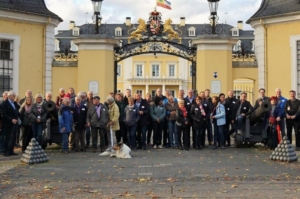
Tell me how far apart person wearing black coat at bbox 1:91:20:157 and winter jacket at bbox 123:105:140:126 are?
3089 mm

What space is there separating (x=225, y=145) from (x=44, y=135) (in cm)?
528

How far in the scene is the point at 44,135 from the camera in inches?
568

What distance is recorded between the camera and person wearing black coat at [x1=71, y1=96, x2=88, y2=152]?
14.4m

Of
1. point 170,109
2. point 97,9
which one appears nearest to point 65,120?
point 170,109

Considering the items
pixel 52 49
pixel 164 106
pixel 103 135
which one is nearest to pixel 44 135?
pixel 103 135

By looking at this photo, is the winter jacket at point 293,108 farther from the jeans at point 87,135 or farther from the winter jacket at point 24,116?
the winter jacket at point 24,116

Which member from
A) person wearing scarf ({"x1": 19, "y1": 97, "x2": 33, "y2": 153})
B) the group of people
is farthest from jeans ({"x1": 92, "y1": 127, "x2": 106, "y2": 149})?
person wearing scarf ({"x1": 19, "y1": 97, "x2": 33, "y2": 153})

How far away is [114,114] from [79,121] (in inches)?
39.0

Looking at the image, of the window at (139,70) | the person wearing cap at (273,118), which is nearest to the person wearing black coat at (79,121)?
the person wearing cap at (273,118)

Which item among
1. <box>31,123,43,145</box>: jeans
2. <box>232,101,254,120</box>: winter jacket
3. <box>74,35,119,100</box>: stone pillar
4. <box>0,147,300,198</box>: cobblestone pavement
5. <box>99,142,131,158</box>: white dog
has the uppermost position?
<box>74,35,119,100</box>: stone pillar

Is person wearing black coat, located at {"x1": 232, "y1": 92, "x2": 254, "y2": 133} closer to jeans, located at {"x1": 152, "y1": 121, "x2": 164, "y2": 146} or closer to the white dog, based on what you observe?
jeans, located at {"x1": 152, "y1": 121, "x2": 164, "y2": 146}

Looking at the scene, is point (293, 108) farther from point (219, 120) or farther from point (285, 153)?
point (285, 153)

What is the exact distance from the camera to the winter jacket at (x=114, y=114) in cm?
1430

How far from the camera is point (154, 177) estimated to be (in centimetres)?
987
